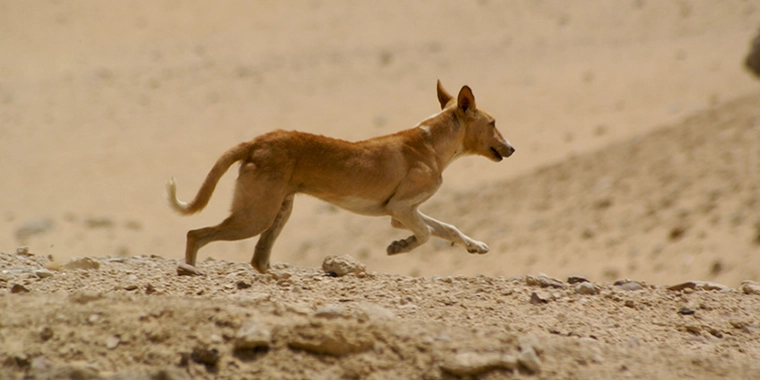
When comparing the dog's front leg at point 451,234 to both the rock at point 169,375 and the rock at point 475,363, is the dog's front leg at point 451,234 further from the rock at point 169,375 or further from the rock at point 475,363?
the rock at point 169,375

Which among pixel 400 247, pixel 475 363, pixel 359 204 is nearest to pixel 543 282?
pixel 400 247

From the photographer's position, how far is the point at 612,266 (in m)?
16.8

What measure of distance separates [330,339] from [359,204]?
356 cm

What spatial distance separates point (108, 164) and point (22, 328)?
19858mm

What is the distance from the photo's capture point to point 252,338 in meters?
5.80

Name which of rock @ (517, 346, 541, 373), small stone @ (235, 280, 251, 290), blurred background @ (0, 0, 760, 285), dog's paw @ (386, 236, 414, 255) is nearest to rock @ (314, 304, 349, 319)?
rock @ (517, 346, 541, 373)

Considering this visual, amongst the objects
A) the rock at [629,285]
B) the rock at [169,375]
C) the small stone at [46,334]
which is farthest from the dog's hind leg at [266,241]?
the rock at [169,375]

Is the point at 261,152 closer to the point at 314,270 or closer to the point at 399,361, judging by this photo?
the point at 314,270

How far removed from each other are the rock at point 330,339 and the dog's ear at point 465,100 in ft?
14.3

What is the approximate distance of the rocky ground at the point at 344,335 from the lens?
5.73m

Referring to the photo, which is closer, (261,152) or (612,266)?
(261,152)

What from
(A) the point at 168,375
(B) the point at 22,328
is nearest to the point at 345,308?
(A) the point at 168,375

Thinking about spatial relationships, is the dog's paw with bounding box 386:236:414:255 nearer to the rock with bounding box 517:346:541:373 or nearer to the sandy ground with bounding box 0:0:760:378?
the sandy ground with bounding box 0:0:760:378

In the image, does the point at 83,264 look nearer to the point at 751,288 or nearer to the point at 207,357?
the point at 207,357
